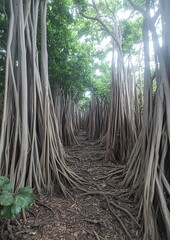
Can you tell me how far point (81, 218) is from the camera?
104 inches

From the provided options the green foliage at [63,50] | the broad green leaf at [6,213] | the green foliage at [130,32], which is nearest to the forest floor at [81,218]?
the broad green leaf at [6,213]

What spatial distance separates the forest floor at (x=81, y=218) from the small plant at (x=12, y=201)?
1.47 ft

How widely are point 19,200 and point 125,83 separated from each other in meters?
4.22

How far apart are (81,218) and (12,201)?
990mm

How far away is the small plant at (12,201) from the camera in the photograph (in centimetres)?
200

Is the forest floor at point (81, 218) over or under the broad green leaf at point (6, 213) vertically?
under

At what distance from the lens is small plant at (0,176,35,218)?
200 cm

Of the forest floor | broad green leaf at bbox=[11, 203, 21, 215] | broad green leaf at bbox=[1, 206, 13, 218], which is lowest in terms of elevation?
the forest floor

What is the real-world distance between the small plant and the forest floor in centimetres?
45

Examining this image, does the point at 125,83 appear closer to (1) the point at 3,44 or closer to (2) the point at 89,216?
(1) the point at 3,44

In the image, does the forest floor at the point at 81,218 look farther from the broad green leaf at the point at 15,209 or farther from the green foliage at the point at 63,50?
the green foliage at the point at 63,50

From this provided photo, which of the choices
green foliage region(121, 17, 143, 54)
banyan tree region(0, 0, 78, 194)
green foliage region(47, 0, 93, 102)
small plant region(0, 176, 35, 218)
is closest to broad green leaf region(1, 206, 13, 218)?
small plant region(0, 176, 35, 218)

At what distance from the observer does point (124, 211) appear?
2.74 m

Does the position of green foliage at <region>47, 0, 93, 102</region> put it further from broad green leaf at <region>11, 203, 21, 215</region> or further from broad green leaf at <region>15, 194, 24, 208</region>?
broad green leaf at <region>11, 203, 21, 215</region>
